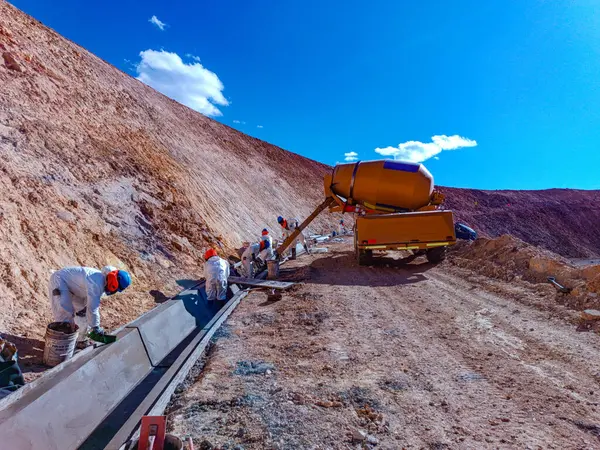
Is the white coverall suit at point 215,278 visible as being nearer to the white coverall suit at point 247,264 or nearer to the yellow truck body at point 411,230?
the white coverall suit at point 247,264

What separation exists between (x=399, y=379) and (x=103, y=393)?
119 inches

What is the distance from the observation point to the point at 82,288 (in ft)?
16.0

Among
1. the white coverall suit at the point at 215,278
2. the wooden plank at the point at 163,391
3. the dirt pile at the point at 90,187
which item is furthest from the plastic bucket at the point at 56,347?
the white coverall suit at the point at 215,278

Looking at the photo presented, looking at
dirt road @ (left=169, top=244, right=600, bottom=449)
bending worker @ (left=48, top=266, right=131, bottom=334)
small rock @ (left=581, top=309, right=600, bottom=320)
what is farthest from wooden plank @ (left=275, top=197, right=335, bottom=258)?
small rock @ (left=581, top=309, right=600, bottom=320)

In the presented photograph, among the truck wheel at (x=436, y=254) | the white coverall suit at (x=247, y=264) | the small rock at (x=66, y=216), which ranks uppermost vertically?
the small rock at (x=66, y=216)

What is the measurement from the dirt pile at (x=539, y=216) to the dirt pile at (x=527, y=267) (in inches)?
1190

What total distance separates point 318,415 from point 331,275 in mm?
7110

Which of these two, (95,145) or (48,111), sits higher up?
(48,111)

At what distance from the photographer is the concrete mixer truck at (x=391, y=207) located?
10.6 metres

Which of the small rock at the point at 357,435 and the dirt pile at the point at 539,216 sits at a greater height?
the dirt pile at the point at 539,216

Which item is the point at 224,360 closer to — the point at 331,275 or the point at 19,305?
the point at 19,305

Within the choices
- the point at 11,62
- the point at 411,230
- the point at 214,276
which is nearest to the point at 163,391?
the point at 214,276

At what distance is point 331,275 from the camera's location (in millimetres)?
10328

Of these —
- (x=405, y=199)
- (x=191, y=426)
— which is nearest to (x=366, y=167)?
(x=405, y=199)
